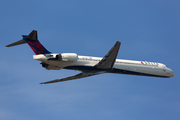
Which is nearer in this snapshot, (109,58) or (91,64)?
(109,58)

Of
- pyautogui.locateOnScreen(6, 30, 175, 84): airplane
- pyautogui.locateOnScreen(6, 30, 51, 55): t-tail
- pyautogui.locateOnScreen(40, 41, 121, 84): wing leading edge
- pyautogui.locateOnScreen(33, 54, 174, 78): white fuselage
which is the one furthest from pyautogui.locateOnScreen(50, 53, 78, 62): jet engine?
pyautogui.locateOnScreen(40, 41, 121, 84): wing leading edge

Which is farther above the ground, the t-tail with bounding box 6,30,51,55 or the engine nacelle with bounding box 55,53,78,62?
the t-tail with bounding box 6,30,51,55

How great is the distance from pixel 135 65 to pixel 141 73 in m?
1.56

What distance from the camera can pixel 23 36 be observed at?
84.3 feet

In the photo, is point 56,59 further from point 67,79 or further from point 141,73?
point 141,73

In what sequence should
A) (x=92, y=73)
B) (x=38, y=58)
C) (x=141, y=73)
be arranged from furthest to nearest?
(x=141, y=73) → (x=92, y=73) → (x=38, y=58)

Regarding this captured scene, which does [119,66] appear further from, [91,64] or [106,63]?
[91,64]

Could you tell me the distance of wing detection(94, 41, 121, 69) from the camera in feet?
83.2

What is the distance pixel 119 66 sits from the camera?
1201 inches

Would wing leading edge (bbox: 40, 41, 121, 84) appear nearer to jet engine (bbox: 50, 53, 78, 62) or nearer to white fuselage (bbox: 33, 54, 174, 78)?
white fuselage (bbox: 33, 54, 174, 78)

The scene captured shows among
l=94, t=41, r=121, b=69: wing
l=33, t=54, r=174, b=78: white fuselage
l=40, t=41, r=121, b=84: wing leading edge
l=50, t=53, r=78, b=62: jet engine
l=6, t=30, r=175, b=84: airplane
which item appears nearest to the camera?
l=50, t=53, r=78, b=62: jet engine

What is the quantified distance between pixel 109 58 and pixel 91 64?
2878 mm

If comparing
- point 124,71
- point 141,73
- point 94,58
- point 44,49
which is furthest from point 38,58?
point 141,73

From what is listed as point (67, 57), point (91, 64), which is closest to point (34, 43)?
point (67, 57)
